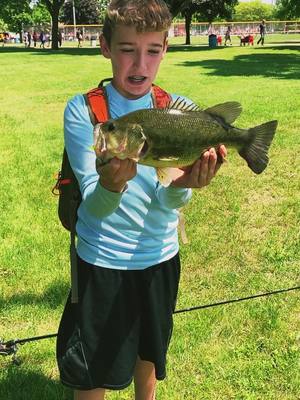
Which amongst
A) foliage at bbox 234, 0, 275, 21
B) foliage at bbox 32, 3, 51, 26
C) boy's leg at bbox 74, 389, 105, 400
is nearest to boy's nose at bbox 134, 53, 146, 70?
boy's leg at bbox 74, 389, 105, 400

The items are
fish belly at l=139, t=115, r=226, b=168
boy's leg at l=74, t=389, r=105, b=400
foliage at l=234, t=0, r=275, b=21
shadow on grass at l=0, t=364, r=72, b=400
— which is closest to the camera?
fish belly at l=139, t=115, r=226, b=168

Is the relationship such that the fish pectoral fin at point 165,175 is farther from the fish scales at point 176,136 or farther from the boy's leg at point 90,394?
the boy's leg at point 90,394

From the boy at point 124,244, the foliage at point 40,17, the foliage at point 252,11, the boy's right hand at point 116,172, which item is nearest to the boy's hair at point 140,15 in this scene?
the boy at point 124,244

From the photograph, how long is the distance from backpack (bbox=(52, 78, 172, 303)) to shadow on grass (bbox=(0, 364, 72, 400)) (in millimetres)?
1400

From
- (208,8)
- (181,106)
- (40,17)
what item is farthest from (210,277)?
(40,17)

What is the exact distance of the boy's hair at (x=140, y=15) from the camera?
7.08ft

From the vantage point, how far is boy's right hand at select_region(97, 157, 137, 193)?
1.77 m

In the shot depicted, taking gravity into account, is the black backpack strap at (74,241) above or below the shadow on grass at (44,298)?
above

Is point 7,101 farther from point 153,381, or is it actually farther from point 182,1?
point 182,1

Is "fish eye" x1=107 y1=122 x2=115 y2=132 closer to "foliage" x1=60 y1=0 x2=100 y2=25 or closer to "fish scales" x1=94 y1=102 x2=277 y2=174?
"fish scales" x1=94 y1=102 x2=277 y2=174

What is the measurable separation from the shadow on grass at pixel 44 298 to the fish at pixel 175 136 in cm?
297

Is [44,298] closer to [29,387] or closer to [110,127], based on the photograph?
[29,387]

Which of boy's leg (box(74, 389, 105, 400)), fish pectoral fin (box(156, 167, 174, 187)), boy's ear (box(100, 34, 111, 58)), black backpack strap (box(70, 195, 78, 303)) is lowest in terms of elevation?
boy's leg (box(74, 389, 105, 400))

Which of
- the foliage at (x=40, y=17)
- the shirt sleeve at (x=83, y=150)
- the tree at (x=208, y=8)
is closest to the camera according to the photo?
the shirt sleeve at (x=83, y=150)
